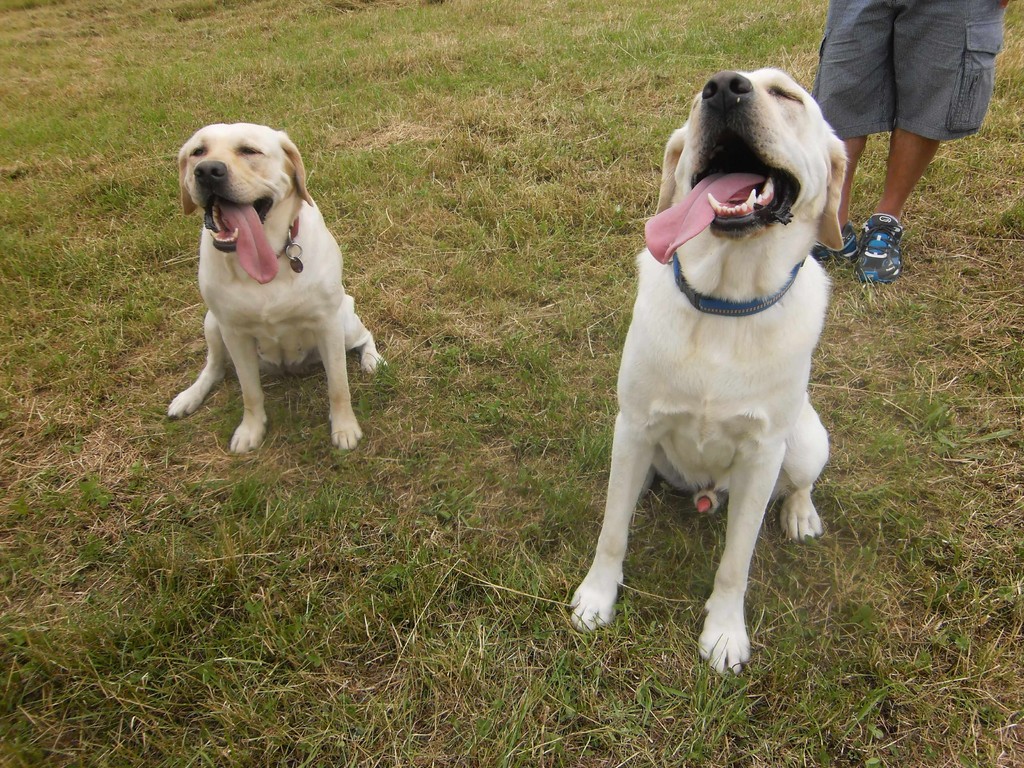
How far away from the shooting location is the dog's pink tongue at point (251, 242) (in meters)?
2.29

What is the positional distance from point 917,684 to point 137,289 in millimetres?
3941

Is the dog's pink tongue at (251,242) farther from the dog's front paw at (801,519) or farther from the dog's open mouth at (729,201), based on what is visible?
the dog's front paw at (801,519)

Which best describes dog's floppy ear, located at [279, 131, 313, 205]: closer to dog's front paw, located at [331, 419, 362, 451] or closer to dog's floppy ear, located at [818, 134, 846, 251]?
dog's front paw, located at [331, 419, 362, 451]

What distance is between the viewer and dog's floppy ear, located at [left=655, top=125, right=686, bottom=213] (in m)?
1.77

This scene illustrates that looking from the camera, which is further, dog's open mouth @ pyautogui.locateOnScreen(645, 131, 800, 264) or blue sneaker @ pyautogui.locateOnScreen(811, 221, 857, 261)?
blue sneaker @ pyautogui.locateOnScreen(811, 221, 857, 261)

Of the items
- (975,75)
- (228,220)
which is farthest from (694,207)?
(975,75)

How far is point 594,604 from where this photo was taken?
2037mm

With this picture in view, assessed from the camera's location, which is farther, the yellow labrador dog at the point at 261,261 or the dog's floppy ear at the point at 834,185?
the yellow labrador dog at the point at 261,261

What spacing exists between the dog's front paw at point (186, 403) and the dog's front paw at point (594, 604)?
1911 millimetres

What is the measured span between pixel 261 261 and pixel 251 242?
0.23 ft

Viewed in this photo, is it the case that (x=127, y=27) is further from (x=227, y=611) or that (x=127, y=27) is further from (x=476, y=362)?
(x=227, y=611)

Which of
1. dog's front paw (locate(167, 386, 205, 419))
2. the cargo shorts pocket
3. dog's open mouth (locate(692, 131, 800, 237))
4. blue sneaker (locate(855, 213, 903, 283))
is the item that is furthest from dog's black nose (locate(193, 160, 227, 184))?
Result: the cargo shorts pocket

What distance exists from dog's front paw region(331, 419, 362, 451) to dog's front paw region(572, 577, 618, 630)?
1.14m

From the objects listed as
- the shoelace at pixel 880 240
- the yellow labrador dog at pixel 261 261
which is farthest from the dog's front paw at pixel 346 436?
the shoelace at pixel 880 240
